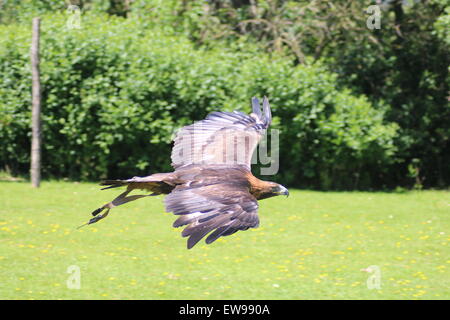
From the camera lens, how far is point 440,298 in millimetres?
7965

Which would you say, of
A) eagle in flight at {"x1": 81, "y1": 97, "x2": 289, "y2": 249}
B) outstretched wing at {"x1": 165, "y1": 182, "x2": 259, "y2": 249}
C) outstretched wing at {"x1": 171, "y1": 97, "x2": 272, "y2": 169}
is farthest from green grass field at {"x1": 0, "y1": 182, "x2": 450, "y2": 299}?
outstretched wing at {"x1": 165, "y1": 182, "x2": 259, "y2": 249}

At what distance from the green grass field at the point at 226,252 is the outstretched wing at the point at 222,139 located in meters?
1.50

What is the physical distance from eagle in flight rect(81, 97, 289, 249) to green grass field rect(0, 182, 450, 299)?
133 centimetres

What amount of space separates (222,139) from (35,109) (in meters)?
7.06

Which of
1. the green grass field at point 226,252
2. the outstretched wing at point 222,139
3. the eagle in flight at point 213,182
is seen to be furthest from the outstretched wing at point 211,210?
the green grass field at point 226,252

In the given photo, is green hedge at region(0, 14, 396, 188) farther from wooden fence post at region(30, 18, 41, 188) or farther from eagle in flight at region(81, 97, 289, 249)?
eagle in flight at region(81, 97, 289, 249)

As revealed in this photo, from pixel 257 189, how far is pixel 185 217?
154 cm

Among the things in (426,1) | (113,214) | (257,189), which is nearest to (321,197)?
(113,214)

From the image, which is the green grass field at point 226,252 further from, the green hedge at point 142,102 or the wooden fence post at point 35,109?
the green hedge at point 142,102

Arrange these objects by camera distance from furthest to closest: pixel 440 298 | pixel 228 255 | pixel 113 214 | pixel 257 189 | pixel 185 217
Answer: pixel 113 214, pixel 228 255, pixel 440 298, pixel 257 189, pixel 185 217

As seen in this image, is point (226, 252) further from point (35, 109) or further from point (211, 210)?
point (35, 109)

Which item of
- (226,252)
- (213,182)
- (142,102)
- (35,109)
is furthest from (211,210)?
(142,102)

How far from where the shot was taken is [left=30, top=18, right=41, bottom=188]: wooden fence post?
557 inches

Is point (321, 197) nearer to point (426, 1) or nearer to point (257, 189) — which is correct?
point (426, 1)
